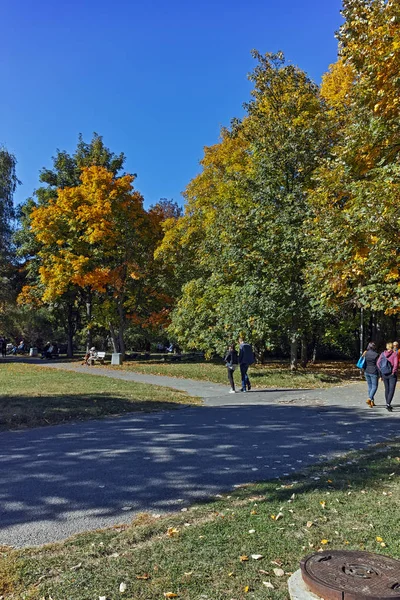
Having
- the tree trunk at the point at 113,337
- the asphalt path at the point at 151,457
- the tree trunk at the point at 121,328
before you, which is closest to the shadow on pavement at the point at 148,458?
the asphalt path at the point at 151,457

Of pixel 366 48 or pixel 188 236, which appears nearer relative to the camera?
pixel 366 48

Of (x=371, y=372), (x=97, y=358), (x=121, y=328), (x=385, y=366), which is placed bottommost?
(x=97, y=358)

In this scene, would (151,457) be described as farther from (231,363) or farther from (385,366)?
(231,363)

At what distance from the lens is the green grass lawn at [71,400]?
31.2 ft

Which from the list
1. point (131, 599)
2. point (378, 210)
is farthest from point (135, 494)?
point (378, 210)

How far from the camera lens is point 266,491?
16.8ft

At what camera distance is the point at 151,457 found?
6469mm

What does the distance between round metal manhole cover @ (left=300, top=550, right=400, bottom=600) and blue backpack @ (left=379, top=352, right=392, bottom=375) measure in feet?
29.3

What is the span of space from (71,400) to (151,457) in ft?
17.9

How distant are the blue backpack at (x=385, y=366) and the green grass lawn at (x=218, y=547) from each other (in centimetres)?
680

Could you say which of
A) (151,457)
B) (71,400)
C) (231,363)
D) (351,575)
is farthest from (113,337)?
(351,575)

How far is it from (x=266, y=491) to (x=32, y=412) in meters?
6.20

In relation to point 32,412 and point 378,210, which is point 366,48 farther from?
point 32,412

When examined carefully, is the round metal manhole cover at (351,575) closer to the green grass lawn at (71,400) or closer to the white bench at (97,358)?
the green grass lawn at (71,400)
